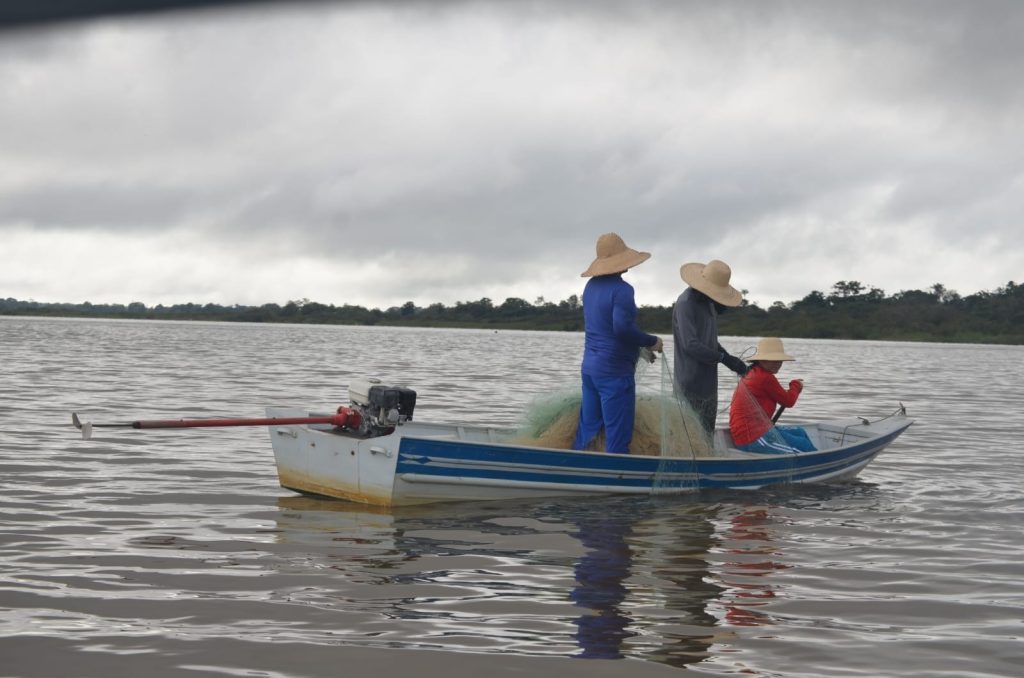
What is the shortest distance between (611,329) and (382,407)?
95.6 inches

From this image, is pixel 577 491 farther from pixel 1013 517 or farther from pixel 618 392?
pixel 1013 517

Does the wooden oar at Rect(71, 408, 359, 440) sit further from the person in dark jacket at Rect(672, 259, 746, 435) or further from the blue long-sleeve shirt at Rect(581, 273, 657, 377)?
the person in dark jacket at Rect(672, 259, 746, 435)

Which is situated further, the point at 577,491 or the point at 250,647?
the point at 577,491

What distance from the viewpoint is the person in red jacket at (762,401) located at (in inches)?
511

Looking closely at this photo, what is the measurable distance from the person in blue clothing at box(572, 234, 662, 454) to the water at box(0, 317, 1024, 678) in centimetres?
75

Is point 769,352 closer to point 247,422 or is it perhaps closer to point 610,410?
point 610,410

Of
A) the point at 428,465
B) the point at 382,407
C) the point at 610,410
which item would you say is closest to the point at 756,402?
the point at 610,410

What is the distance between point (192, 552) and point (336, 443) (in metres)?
2.30

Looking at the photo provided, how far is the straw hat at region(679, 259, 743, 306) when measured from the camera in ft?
39.5

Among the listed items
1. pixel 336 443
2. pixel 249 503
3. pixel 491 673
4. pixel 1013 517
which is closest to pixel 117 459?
pixel 249 503

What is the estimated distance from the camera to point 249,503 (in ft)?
35.6

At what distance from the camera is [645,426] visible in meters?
12.0

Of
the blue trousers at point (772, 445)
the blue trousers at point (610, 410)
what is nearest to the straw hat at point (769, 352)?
the blue trousers at point (772, 445)

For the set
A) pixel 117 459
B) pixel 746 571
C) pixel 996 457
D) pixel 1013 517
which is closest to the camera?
pixel 746 571
